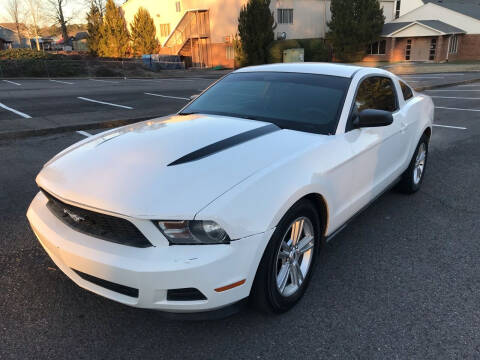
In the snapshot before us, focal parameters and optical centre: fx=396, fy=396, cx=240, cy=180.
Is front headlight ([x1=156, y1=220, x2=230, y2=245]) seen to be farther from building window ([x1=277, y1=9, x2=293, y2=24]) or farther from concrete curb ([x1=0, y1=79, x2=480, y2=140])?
building window ([x1=277, y1=9, x2=293, y2=24])

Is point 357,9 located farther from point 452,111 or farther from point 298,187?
point 298,187

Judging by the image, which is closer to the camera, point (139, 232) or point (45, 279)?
point (139, 232)

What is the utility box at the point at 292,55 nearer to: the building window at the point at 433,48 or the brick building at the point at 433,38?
the brick building at the point at 433,38

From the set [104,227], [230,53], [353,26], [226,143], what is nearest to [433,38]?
[353,26]

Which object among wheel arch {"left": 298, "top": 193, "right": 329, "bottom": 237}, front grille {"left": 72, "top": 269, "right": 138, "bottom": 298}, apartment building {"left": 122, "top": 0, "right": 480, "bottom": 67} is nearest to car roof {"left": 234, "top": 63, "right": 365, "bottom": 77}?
wheel arch {"left": 298, "top": 193, "right": 329, "bottom": 237}

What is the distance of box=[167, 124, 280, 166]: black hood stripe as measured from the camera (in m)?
2.64

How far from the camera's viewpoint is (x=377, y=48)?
4322cm

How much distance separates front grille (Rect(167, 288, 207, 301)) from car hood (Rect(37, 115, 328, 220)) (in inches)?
16.0

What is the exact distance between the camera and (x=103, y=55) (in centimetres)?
4234

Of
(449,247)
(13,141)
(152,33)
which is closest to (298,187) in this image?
(449,247)

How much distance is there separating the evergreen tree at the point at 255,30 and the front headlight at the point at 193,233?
110 feet

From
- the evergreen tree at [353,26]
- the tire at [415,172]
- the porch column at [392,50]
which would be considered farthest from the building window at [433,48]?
the tire at [415,172]

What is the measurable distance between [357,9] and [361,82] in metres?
39.7

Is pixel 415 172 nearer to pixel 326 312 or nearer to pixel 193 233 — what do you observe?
pixel 326 312
